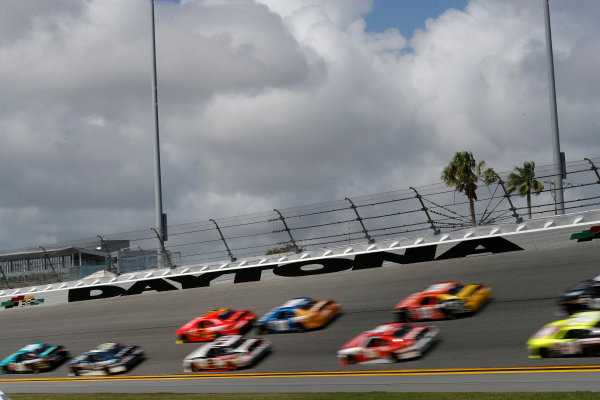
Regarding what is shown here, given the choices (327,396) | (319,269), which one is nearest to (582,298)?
(327,396)

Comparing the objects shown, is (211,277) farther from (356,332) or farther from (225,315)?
(356,332)

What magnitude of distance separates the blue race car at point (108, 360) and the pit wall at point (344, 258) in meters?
6.72

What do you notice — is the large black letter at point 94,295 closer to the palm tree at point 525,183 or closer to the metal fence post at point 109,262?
the metal fence post at point 109,262

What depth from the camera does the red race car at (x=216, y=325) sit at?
23.1 m

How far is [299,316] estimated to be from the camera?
71.5 ft

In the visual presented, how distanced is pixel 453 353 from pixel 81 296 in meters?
21.7

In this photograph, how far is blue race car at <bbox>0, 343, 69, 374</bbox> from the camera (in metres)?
25.1

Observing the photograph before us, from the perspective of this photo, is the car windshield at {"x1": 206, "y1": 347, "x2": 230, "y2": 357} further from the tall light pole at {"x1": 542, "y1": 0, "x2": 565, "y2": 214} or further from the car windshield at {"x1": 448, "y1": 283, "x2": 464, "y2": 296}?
the tall light pole at {"x1": 542, "y1": 0, "x2": 565, "y2": 214}

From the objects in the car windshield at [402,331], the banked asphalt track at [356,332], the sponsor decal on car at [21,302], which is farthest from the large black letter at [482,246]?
the sponsor decal on car at [21,302]

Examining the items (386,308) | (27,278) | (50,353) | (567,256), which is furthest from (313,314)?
(27,278)

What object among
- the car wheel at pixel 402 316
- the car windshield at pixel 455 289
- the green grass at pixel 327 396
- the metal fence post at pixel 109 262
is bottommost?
the green grass at pixel 327 396

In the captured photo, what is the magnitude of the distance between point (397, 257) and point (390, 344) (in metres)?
8.24

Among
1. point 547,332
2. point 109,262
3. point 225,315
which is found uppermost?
point 109,262

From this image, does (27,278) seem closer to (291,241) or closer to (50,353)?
(50,353)
